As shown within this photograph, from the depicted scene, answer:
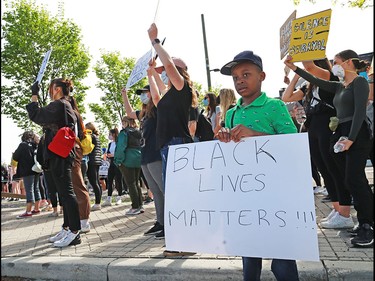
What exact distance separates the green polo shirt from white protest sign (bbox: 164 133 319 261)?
148mm

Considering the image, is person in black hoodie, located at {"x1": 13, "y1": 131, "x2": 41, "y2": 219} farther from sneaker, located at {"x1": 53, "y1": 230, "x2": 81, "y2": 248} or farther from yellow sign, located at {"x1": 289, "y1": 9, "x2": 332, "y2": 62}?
yellow sign, located at {"x1": 289, "y1": 9, "x2": 332, "y2": 62}

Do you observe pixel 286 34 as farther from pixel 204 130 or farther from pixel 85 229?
pixel 85 229

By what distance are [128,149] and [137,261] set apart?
12.0 ft

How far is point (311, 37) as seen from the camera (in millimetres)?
3621

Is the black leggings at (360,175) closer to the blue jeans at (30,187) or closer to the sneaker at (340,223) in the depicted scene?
the sneaker at (340,223)

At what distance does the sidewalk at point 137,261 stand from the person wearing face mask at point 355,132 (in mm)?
285

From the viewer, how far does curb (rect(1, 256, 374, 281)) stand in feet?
9.70

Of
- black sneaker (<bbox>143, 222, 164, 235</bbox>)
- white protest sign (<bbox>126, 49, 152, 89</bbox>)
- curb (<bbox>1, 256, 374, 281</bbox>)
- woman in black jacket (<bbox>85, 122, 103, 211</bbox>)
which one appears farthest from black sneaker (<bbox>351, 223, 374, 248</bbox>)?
woman in black jacket (<bbox>85, 122, 103, 211</bbox>)

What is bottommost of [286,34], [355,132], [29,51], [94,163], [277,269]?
[277,269]

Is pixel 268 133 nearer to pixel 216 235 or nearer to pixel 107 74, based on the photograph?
pixel 216 235

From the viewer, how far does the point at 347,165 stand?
3619mm

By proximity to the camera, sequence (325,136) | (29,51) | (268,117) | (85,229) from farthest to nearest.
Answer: (29,51) → (85,229) → (325,136) → (268,117)

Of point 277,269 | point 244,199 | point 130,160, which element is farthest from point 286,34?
point 130,160

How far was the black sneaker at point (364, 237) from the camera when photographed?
11.3 ft
